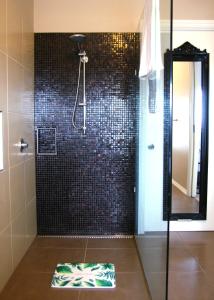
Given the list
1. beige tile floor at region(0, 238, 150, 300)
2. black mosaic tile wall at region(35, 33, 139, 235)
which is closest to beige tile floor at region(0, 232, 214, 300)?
beige tile floor at region(0, 238, 150, 300)

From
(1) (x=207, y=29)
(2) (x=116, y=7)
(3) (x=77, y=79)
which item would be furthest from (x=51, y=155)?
(1) (x=207, y=29)

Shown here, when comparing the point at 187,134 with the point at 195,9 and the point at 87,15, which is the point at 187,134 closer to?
the point at 195,9

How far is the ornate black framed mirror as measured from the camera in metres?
3.17

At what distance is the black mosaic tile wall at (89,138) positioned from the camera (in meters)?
3.10

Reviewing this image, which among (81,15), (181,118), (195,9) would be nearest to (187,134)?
(181,118)

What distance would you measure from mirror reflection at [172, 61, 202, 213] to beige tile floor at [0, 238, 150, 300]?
80 centimetres

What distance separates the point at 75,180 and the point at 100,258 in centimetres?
88

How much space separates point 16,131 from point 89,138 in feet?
2.83

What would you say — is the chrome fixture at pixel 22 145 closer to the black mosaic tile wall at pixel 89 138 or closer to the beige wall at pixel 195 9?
the black mosaic tile wall at pixel 89 138

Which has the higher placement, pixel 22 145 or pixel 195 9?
pixel 195 9

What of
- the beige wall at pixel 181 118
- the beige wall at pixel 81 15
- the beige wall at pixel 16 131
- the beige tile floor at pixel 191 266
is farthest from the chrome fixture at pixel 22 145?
the beige tile floor at pixel 191 266

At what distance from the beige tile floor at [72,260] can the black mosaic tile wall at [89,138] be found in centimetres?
23

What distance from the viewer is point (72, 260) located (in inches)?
103

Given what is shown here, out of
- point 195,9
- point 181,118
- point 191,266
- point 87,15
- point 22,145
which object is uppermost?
point 195,9
